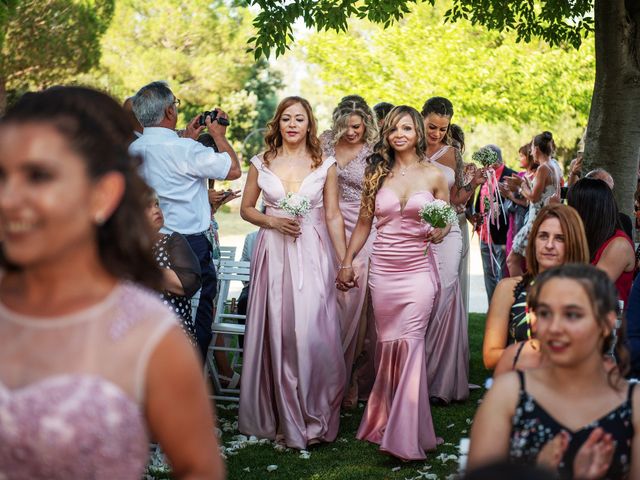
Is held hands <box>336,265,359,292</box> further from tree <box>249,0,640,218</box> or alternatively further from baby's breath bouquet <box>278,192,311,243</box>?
tree <box>249,0,640,218</box>

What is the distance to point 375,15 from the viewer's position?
35.7 ft

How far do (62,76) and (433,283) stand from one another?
1212 inches

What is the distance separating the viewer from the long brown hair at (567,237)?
200 inches

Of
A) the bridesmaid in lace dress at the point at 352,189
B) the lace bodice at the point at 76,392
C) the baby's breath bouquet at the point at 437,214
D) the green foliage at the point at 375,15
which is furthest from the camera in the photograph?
the green foliage at the point at 375,15

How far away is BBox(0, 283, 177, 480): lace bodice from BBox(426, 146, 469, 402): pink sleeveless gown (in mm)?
7049

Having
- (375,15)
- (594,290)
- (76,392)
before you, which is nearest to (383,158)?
(375,15)

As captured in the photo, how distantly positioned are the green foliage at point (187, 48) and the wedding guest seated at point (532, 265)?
39.4 metres

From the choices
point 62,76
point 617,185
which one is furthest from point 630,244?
point 62,76

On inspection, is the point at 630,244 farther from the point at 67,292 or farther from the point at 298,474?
the point at 67,292

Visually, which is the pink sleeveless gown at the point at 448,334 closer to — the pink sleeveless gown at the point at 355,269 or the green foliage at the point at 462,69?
the pink sleeveless gown at the point at 355,269

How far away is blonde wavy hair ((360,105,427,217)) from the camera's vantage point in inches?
302

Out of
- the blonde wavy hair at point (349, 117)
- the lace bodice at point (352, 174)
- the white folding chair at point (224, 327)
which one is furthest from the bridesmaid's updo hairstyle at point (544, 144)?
the white folding chair at point (224, 327)

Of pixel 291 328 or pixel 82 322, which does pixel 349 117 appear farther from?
pixel 82 322

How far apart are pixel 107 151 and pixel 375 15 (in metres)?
8.94
